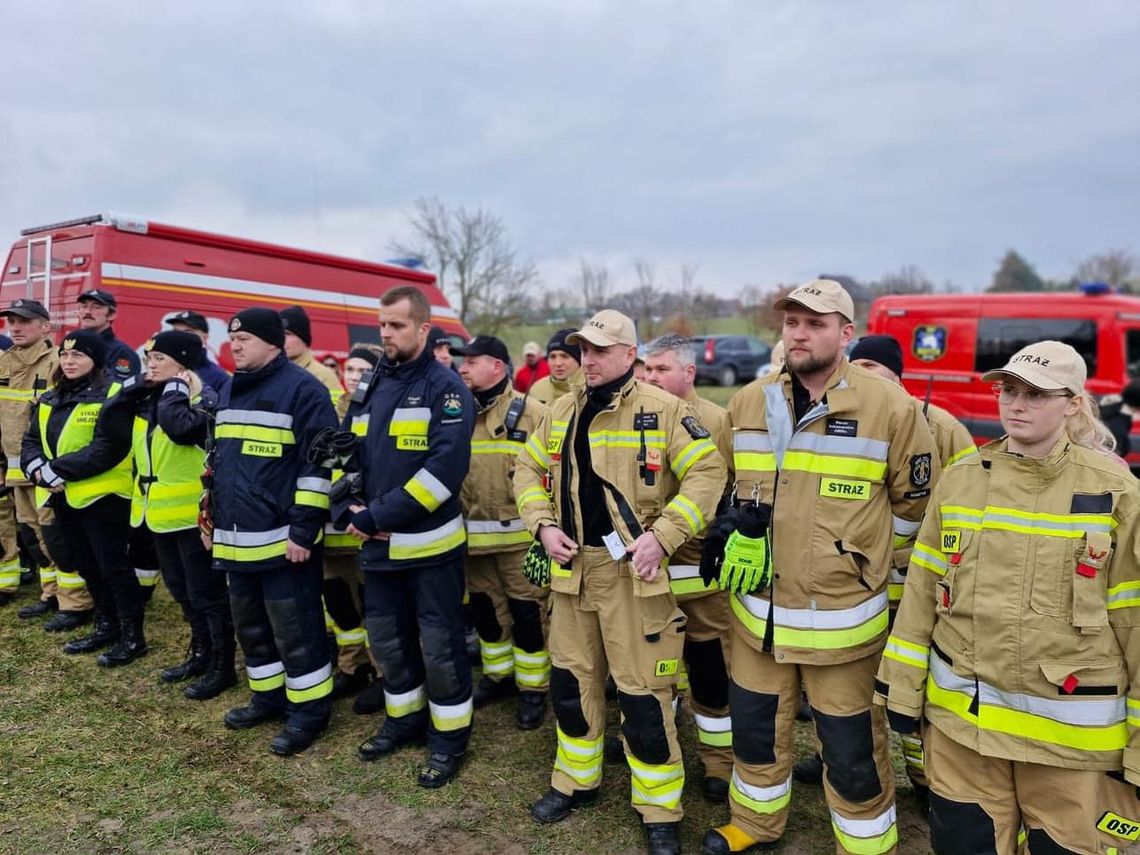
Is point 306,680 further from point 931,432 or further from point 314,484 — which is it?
point 931,432

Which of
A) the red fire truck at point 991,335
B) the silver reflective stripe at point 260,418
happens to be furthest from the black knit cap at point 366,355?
the red fire truck at point 991,335

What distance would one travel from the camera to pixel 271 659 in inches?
160

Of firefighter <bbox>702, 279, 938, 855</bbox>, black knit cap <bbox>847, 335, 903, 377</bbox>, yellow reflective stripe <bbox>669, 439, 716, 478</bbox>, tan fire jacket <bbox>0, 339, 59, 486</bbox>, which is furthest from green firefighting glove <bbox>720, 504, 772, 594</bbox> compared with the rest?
tan fire jacket <bbox>0, 339, 59, 486</bbox>

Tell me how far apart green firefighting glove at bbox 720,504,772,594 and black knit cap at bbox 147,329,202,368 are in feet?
11.6

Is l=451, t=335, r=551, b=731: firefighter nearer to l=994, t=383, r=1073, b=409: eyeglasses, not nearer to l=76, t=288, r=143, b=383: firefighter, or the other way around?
l=76, t=288, r=143, b=383: firefighter

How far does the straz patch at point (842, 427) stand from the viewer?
267cm

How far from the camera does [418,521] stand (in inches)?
136

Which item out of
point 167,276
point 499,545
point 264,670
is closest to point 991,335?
point 499,545

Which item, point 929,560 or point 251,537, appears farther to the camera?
point 251,537

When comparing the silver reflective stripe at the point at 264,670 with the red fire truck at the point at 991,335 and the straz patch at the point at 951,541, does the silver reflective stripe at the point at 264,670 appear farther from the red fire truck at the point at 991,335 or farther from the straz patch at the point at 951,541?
the red fire truck at the point at 991,335

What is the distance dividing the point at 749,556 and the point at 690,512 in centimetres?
31

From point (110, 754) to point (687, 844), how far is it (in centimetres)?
305

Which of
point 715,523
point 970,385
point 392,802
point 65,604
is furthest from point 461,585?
point 970,385

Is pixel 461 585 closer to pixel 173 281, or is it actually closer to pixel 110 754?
pixel 110 754
